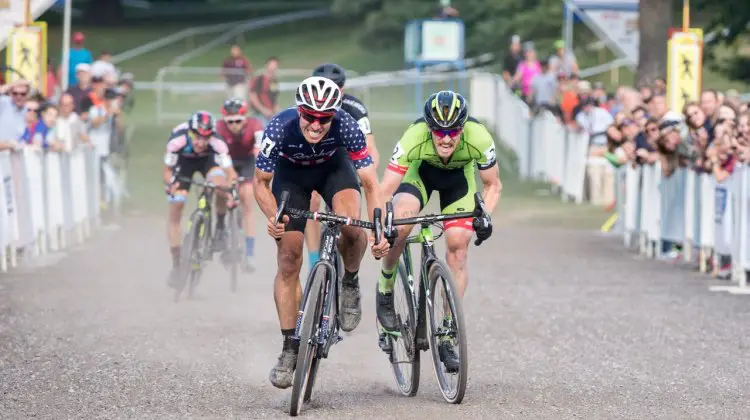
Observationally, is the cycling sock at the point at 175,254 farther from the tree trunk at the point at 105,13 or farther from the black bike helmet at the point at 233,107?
the tree trunk at the point at 105,13

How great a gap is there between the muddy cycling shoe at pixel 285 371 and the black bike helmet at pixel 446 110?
5.23 ft

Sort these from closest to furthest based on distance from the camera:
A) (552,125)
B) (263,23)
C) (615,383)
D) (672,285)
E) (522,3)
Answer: (615,383)
(672,285)
(552,125)
(522,3)
(263,23)

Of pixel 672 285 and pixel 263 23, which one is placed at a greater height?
pixel 263 23

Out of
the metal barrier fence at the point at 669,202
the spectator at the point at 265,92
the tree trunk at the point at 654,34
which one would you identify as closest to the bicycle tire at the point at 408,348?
the metal barrier fence at the point at 669,202

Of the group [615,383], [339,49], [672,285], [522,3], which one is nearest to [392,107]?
[522,3]

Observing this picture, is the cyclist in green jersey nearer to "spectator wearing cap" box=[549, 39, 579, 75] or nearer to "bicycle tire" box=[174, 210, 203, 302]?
"bicycle tire" box=[174, 210, 203, 302]

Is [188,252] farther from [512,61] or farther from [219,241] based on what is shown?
[512,61]

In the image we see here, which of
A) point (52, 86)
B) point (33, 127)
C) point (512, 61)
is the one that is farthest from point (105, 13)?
point (33, 127)

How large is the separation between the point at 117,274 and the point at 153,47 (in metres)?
38.9

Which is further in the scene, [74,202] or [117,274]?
[74,202]

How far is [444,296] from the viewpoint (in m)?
9.48

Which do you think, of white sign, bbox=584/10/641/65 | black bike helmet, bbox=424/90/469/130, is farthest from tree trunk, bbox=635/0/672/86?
black bike helmet, bbox=424/90/469/130

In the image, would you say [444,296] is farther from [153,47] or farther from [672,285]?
[153,47]

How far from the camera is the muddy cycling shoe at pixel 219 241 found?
16.4 metres
